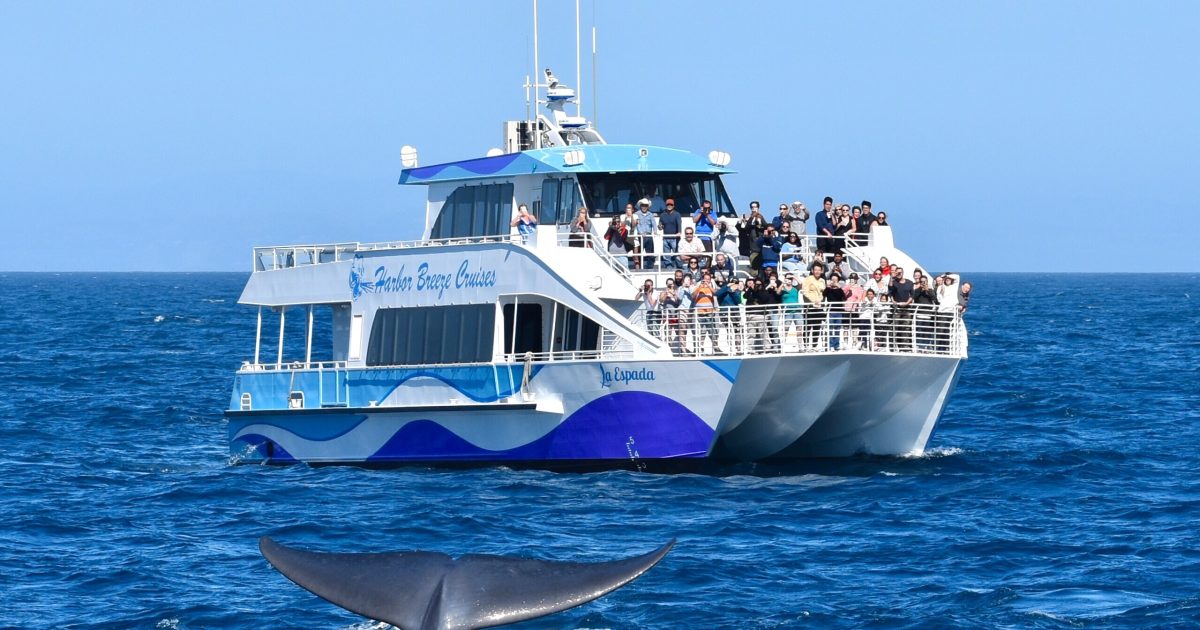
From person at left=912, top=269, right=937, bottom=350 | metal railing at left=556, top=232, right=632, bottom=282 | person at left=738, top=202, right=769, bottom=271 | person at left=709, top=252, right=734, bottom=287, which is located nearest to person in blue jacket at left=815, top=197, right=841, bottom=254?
person at left=738, top=202, right=769, bottom=271

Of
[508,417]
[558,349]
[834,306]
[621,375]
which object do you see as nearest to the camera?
[621,375]

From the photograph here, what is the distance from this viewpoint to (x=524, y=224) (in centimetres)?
2750

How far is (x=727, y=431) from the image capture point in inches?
1005

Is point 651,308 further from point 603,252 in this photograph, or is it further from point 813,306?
point 813,306

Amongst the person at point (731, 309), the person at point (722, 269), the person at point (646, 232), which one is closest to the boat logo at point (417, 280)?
the person at point (646, 232)

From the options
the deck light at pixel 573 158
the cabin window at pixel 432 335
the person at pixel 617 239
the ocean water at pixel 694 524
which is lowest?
the ocean water at pixel 694 524

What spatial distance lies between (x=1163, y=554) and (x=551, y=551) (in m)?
6.60

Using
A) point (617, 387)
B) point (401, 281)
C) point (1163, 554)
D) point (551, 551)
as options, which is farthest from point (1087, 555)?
point (401, 281)

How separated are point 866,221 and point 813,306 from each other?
12.4ft

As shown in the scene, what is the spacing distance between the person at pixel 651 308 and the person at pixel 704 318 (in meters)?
0.62

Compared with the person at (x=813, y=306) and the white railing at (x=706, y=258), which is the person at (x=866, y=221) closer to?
the white railing at (x=706, y=258)

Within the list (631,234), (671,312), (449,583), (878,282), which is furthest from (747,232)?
(449,583)

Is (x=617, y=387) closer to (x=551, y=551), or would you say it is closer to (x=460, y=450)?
(x=460, y=450)

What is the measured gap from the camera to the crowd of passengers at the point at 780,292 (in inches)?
981
